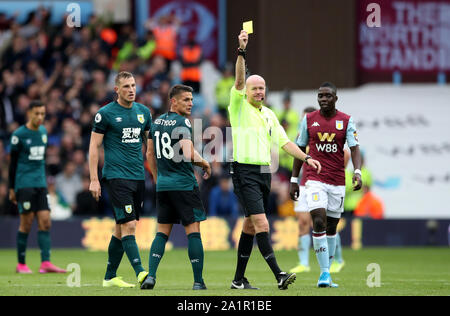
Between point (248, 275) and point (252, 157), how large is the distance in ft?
11.5

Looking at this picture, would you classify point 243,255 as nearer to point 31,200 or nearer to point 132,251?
point 132,251

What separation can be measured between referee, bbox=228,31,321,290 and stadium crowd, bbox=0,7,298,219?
10.3m

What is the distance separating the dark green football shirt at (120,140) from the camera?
1190 centimetres

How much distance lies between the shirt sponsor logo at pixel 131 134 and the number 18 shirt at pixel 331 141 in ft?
7.05

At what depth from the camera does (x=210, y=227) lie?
2202 centimetres

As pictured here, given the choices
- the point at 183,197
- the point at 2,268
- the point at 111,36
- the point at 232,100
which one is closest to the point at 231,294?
the point at 183,197

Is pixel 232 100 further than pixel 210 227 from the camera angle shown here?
No

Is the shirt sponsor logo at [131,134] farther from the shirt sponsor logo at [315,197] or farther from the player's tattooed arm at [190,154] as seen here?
the shirt sponsor logo at [315,197]

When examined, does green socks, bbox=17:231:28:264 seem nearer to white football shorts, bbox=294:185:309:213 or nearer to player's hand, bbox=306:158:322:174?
white football shorts, bbox=294:185:309:213

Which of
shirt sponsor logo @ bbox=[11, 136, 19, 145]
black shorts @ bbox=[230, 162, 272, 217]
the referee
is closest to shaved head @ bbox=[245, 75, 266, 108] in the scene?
the referee

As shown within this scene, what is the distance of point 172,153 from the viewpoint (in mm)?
11422

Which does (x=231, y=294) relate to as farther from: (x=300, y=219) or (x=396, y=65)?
(x=396, y=65)

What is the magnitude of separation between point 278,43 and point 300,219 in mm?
11905

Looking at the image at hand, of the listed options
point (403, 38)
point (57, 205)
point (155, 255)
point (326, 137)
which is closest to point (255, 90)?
point (326, 137)
